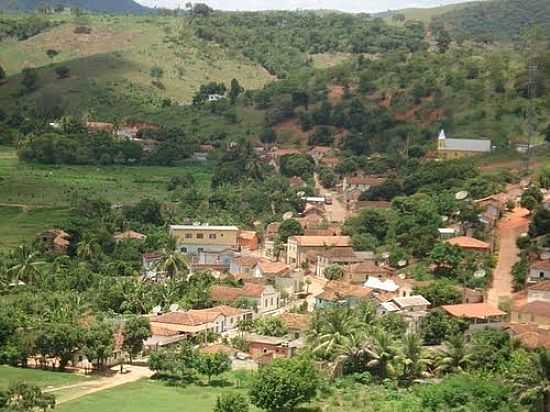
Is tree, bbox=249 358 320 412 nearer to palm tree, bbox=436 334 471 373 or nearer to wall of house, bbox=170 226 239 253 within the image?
palm tree, bbox=436 334 471 373

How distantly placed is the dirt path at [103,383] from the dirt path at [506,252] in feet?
54.3

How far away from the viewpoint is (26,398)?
1220 inches

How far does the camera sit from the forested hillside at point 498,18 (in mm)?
148000

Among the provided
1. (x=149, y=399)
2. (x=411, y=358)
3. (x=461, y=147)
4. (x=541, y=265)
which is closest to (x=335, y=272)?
(x=541, y=265)

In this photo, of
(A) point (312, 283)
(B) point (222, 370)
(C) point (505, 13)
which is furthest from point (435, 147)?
(C) point (505, 13)

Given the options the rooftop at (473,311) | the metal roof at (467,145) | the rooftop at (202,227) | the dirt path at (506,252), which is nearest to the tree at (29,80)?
the metal roof at (467,145)

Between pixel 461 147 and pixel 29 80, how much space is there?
5450 centimetres

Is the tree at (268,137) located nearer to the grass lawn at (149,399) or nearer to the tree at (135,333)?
the tree at (135,333)

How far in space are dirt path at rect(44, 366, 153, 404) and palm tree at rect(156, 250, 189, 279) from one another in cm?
1310

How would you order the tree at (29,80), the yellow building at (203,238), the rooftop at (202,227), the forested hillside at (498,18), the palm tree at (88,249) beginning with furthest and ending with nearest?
the forested hillside at (498,18) → the tree at (29,80) → the rooftop at (202,227) → the yellow building at (203,238) → the palm tree at (88,249)

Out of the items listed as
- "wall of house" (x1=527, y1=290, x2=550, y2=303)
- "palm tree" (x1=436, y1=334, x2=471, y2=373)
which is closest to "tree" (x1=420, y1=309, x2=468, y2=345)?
"palm tree" (x1=436, y1=334, x2=471, y2=373)

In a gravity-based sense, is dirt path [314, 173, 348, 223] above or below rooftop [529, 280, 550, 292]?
below

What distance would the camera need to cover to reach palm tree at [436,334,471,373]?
36.9 metres

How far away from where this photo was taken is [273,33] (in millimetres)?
138500
